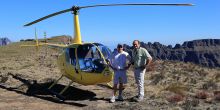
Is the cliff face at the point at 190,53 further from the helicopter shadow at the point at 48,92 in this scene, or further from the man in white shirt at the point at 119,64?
the man in white shirt at the point at 119,64

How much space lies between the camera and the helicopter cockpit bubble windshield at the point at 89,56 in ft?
50.3

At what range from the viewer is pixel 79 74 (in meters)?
15.4

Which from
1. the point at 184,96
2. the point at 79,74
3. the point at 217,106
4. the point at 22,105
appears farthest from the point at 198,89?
the point at 22,105

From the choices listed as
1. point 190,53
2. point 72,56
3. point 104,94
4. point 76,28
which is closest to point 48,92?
point 72,56

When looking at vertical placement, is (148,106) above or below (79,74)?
below

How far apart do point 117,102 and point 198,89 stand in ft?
14.4

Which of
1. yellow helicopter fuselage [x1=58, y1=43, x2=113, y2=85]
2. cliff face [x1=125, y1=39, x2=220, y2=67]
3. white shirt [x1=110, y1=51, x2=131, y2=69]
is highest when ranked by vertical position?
white shirt [x1=110, y1=51, x2=131, y2=69]

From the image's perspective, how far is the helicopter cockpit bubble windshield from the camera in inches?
603

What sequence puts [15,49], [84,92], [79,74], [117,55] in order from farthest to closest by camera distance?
[15,49]
[84,92]
[79,74]
[117,55]

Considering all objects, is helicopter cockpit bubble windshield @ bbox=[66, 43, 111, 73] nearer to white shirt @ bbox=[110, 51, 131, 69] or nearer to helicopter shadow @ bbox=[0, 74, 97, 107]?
white shirt @ bbox=[110, 51, 131, 69]

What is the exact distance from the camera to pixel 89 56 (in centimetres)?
1609

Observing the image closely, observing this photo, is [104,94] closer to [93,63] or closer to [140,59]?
[93,63]

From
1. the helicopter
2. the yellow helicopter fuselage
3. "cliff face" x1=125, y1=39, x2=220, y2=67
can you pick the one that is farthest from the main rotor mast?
"cliff face" x1=125, y1=39, x2=220, y2=67

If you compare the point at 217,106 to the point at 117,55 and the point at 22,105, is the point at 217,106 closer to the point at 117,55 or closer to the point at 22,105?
the point at 117,55
